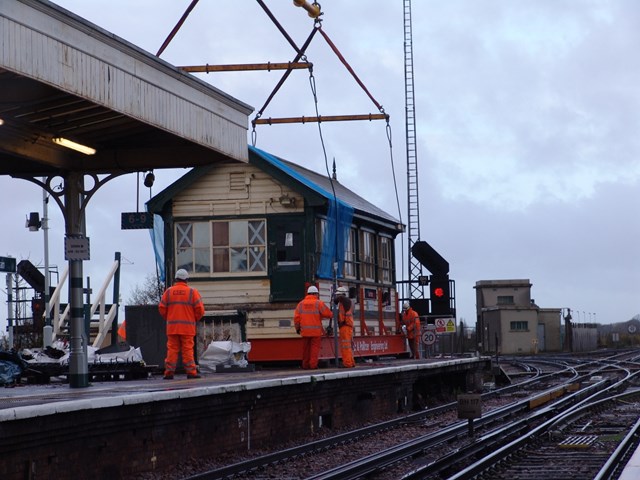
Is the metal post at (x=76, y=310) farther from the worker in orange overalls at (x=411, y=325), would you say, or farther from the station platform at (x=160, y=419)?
the worker in orange overalls at (x=411, y=325)

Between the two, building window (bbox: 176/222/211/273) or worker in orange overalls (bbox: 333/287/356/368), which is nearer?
worker in orange overalls (bbox: 333/287/356/368)

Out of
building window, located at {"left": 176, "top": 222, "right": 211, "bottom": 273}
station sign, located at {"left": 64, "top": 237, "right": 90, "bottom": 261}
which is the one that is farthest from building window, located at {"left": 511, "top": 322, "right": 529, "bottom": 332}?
station sign, located at {"left": 64, "top": 237, "right": 90, "bottom": 261}

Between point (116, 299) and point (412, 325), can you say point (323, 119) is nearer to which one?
point (412, 325)

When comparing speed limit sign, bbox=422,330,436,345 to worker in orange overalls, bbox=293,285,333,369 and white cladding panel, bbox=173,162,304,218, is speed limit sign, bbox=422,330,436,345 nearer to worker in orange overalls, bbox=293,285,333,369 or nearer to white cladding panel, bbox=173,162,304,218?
white cladding panel, bbox=173,162,304,218

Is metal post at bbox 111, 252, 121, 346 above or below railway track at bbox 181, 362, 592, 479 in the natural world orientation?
above

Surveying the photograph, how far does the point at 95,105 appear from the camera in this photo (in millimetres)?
12703

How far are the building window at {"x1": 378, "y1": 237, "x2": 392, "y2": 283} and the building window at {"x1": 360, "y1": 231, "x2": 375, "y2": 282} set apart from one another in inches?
25.3

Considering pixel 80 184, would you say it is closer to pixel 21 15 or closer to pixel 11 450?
pixel 21 15

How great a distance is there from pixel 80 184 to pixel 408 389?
935 centimetres

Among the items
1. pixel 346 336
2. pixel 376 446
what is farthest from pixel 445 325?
pixel 376 446

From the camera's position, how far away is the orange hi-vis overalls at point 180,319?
53.5 feet

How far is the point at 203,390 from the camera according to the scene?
1268 cm

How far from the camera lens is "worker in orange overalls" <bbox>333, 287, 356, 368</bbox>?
803 inches

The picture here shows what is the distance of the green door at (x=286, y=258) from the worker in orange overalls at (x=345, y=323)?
2.39 metres
